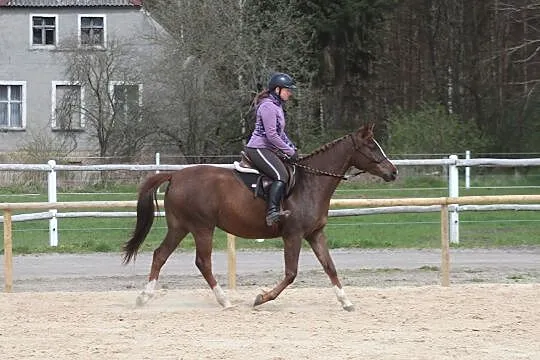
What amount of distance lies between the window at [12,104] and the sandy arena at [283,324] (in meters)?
30.0

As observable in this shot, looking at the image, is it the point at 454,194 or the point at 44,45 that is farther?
the point at 44,45

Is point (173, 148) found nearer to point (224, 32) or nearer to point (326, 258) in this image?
point (224, 32)

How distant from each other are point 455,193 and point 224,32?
1855 centimetres

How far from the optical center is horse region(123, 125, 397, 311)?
991 cm

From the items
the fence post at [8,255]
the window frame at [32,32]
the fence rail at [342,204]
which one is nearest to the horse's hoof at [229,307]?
the fence rail at [342,204]

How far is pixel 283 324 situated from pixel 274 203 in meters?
1.33

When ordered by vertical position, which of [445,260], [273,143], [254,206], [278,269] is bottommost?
[278,269]

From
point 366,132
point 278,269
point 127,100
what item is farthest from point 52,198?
point 127,100

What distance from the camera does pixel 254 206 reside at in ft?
32.6

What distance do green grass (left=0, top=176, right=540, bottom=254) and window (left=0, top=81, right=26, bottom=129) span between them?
19179 mm

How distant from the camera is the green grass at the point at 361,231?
16.5m

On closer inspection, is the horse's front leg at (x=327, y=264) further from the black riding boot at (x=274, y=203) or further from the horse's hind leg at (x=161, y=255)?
the horse's hind leg at (x=161, y=255)

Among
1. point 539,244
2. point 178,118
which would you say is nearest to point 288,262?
point 539,244

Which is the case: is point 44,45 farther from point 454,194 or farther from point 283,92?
point 283,92
